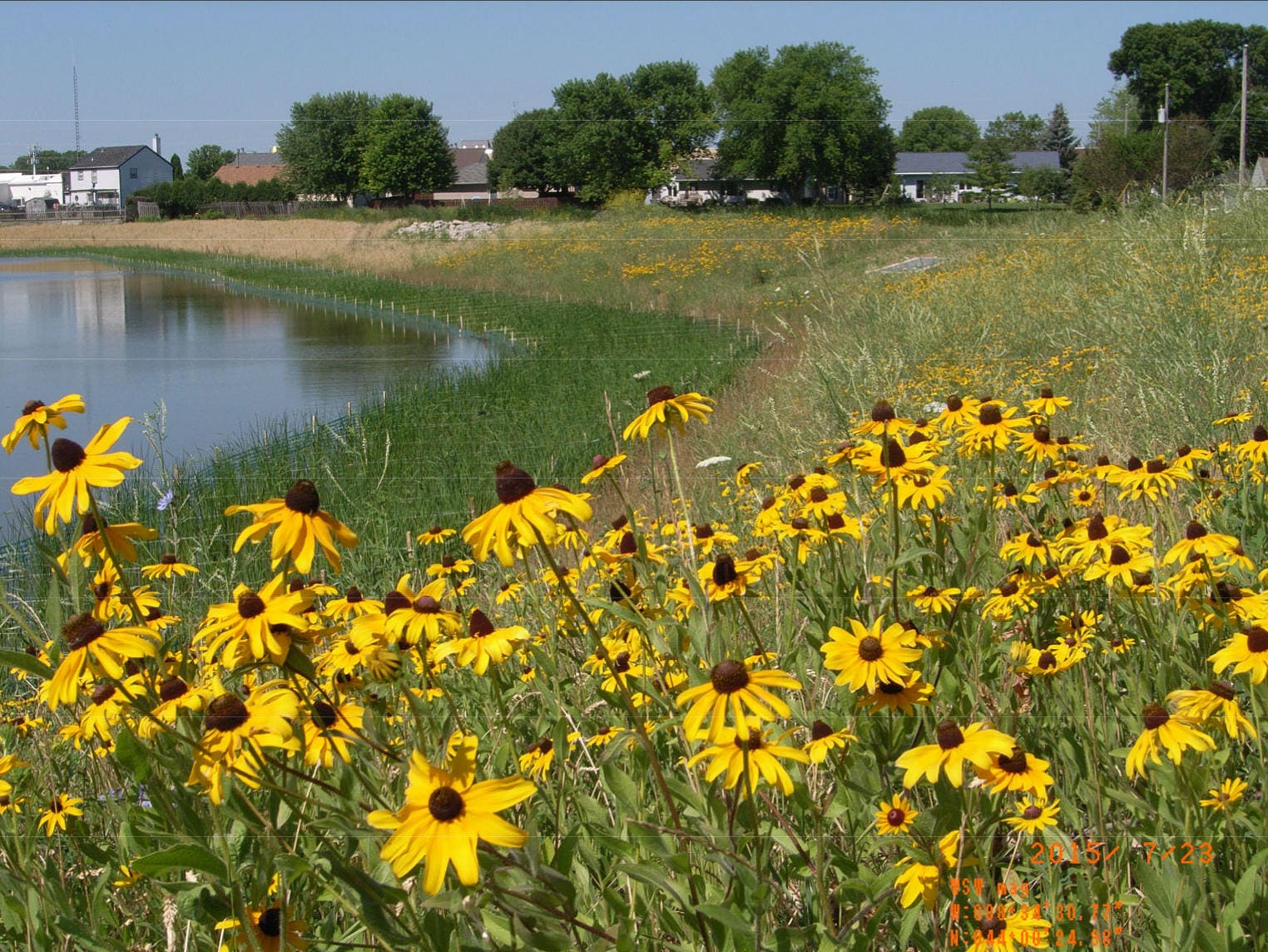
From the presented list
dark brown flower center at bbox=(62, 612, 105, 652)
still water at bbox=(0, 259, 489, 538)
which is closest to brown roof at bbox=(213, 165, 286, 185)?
still water at bbox=(0, 259, 489, 538)

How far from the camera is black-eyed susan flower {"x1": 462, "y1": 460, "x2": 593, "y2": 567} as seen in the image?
3.93 ft

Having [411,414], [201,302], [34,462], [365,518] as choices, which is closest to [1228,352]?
[365,518]

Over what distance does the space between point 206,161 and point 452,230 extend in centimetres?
2131

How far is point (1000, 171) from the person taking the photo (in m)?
54.8

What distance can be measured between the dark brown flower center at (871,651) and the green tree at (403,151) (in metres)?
26.2

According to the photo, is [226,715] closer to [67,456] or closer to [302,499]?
[302,499]

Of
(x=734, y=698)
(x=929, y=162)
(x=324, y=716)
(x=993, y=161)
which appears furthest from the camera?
(x=929, y=162)

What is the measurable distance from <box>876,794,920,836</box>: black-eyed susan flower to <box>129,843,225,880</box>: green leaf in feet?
2.64

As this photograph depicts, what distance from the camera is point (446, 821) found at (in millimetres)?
939

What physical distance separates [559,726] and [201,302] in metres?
22.6

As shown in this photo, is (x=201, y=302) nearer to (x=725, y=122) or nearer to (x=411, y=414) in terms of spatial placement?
(x=411, y=414)

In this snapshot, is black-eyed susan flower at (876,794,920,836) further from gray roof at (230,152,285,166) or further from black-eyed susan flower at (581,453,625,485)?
gray roof at (230,152,285,166)

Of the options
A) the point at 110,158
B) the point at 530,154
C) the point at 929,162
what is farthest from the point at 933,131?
the point at 110,158

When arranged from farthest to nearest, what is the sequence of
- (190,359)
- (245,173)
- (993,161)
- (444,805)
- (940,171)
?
(940,171) < (993,161) < (245,173) < (190,359) < (444,805)
